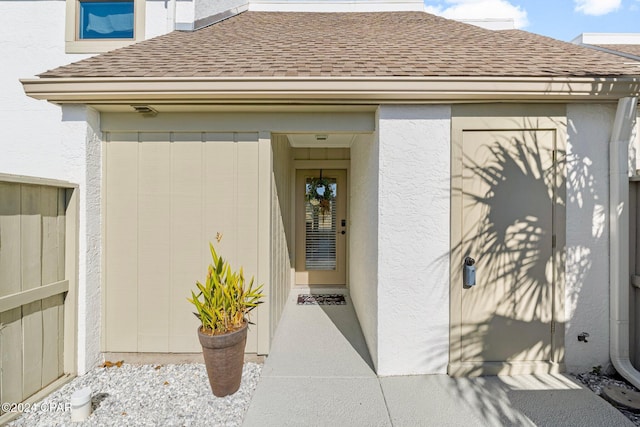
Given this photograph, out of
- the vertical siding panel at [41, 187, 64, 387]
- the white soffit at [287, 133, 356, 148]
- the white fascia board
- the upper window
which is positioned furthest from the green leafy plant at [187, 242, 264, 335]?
the white fascia board

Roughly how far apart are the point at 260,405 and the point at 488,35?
16.5 feet

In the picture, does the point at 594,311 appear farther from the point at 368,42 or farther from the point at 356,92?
the point at 368,42

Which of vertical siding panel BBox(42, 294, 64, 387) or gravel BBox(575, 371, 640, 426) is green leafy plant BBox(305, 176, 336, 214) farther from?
gravel BBox(575, 371, 640, 426)

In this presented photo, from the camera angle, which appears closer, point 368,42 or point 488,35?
point 368,42

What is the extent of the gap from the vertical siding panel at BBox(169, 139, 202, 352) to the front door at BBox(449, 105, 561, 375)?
8.31ft

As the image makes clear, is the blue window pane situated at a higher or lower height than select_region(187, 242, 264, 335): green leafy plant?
higher

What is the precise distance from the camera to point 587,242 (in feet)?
8.69

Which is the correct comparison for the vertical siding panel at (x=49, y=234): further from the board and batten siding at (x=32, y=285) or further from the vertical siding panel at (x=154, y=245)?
the vertical siding panel at (x=154, y=245)

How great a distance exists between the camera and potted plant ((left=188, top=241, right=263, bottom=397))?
2.33m

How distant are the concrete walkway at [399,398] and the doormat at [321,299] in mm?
1428

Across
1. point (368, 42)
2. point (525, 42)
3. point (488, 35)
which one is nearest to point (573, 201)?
point (525, 42)

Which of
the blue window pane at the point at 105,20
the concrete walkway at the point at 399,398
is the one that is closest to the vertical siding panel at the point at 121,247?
the concrete walkway at the point at 399,398

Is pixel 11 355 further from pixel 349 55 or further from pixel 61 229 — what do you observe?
pixel 349 55

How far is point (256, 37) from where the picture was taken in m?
3.74
